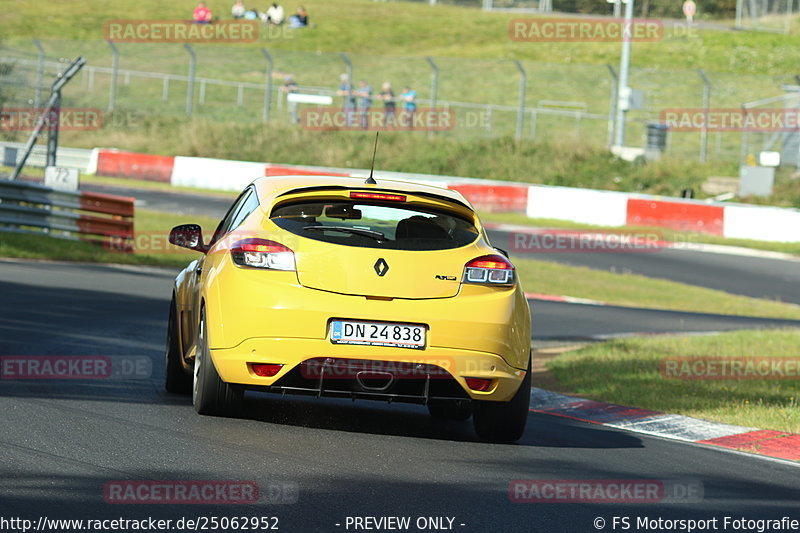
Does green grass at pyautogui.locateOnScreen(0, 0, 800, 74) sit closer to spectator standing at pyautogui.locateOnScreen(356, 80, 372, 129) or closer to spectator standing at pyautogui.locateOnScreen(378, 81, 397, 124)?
spectator standing at pyautogui.locateOnScreen(356, 80, 372, 129)

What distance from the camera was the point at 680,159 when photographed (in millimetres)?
35781

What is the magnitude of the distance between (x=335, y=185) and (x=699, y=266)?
17.6 meters

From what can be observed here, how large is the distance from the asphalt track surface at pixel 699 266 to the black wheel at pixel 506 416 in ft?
46.9

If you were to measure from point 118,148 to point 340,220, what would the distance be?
114 ft

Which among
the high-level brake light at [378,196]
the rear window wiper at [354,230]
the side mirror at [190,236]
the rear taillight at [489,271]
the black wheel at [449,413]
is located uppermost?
the high-level brake light at [378,196]

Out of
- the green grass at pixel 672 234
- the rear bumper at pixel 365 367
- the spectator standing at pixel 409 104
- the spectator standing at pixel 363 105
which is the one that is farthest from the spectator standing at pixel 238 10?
the rear bumper at pixel 365 367

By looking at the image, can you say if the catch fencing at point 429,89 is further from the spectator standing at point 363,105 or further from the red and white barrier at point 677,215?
the red and white barrier at point 677,215

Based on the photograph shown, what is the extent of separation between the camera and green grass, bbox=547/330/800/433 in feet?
32.8

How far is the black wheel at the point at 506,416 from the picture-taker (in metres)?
7.80

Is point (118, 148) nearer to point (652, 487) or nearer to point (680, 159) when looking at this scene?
point (680, 159)

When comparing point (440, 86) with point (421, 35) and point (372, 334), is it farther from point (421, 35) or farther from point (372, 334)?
point (372, 334)

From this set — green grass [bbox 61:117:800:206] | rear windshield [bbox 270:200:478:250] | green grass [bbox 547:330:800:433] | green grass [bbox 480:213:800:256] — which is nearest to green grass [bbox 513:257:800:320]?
green grass [bbox 480:213:800:256]

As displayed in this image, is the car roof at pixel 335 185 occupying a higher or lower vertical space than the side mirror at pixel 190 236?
higher

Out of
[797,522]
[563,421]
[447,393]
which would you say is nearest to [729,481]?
[797,522]
